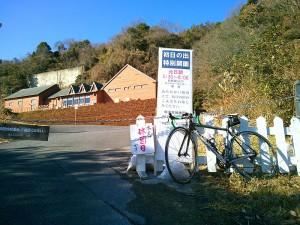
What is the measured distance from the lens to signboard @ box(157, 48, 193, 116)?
5559 mm

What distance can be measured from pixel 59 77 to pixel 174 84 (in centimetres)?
6896

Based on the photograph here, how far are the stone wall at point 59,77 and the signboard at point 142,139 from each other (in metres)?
62.9

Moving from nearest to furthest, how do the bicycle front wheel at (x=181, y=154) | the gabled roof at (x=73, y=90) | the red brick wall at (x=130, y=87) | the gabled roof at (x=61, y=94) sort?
1. the bicycle front wheel at (x=181, y=154)
2. the red brick wall at (x=130, y=87)
3. the gabled roof at (x=73, y=90)
4. the gabled roof at (x=61, y=94)

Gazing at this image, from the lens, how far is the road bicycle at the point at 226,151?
486 cm

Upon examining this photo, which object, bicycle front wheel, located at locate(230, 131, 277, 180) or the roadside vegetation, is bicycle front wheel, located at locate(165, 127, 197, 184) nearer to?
the roadside vegetation

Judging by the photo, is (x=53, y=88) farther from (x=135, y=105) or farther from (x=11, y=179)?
(x=11, y=179)

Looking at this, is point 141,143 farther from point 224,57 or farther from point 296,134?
point 224,57

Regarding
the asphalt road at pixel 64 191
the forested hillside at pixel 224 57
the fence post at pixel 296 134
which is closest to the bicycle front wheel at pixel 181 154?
the asphalt road at pixel 64 191

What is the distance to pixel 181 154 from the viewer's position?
16.1 feet

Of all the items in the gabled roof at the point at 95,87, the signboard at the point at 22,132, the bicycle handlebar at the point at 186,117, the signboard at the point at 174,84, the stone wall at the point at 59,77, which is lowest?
the signboard at the point at 22,132

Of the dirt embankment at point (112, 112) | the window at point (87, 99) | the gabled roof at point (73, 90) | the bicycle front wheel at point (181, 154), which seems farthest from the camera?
the gabled roof at point (73, 90)

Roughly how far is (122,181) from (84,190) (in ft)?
2.41

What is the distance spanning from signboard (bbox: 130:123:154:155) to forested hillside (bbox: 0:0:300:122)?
16.0ft

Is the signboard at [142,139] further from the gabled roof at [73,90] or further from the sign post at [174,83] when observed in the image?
the gabled roof at [73,90]
